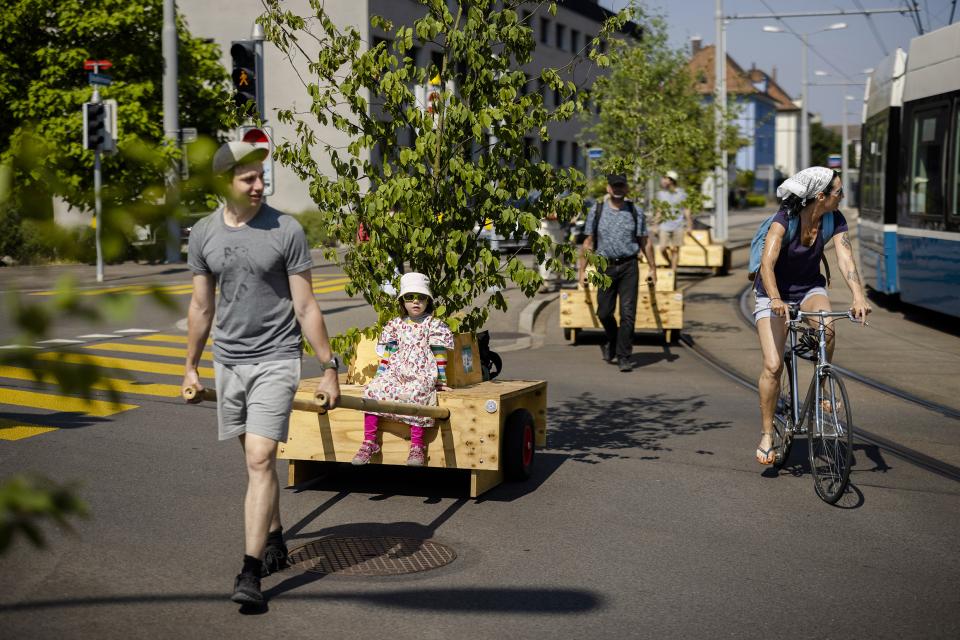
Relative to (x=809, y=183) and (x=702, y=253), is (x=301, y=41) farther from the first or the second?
(x=809, y=183)

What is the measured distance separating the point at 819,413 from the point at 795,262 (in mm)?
940

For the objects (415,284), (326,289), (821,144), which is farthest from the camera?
(821,144)

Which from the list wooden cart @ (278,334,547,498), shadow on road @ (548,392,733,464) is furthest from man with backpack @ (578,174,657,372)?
wooden cart @ (278,334,547,498)

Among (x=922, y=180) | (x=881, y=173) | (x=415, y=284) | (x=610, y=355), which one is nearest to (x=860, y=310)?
(x=415, y=284)

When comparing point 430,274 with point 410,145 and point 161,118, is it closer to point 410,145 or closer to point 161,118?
point 410,145

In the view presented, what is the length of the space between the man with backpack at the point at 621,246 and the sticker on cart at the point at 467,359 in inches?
188

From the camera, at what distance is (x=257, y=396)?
4.68 metres

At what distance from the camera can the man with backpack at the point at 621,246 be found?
11.6 metres

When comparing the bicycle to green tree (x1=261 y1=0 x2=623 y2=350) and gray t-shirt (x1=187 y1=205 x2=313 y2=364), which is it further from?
gray t-shirt (x1=187 y1=205 x2=313 y2=364)

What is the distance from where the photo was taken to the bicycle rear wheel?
6918 millimetres

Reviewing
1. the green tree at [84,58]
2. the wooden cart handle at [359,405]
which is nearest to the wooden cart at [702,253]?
the green tree at [84,58]

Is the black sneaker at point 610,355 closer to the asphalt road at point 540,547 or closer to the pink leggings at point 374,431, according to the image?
the asphalt road at point 540,547

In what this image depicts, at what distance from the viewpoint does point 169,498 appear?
6297 millimetres

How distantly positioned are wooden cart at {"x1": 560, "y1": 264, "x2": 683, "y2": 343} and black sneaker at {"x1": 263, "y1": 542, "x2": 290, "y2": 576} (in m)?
9.35
